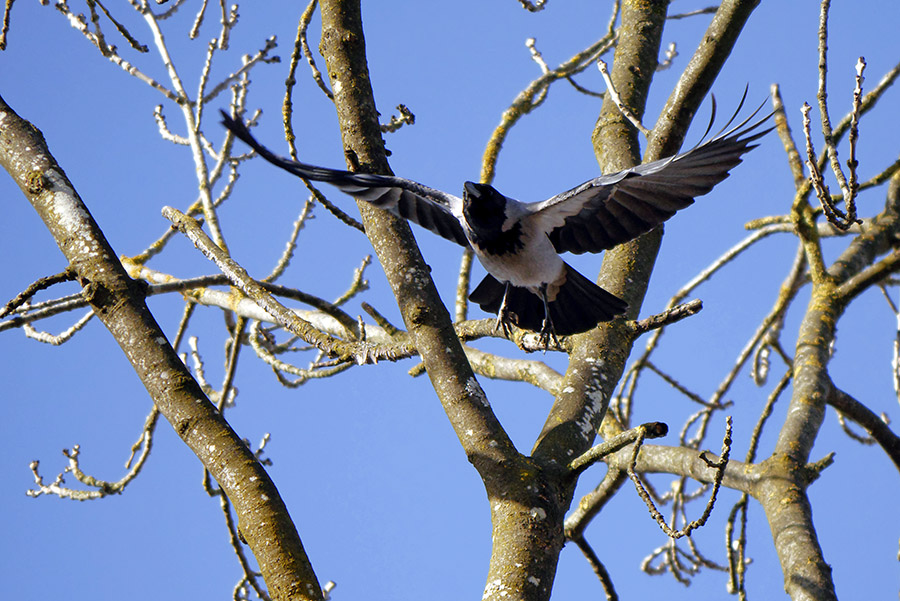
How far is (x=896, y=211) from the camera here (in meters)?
4.29

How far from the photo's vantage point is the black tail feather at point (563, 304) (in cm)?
318

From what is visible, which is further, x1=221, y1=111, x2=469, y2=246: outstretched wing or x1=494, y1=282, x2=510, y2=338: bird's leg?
x1=494, y1=282, x2=510, y2=338: bird's leg

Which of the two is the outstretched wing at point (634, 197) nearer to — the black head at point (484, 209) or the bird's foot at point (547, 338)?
the black head at point (484, 209)

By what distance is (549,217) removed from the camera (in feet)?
12.5

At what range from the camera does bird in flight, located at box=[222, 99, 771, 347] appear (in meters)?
3.18

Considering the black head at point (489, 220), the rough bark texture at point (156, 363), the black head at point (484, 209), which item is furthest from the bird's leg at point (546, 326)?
the rough bark texture at point (156, 363)

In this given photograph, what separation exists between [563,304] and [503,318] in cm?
26

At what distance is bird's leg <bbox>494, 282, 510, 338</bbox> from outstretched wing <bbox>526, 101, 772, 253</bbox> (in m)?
0.33

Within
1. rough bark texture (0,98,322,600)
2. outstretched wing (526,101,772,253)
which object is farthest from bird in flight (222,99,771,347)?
rough bark texture (0,98,322,600)

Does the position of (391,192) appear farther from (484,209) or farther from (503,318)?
(503,318)

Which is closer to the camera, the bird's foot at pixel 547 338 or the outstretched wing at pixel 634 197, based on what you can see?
the bird's foot at pixel 547 338

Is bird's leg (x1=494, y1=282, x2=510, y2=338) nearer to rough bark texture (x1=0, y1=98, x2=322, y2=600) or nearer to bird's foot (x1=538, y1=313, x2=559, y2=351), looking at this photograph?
bird's foot (x1=538, y1=313, x2=559, y2=351)

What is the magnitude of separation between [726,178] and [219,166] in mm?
2553

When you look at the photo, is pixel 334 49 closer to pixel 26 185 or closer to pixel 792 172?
pixel 26 185
